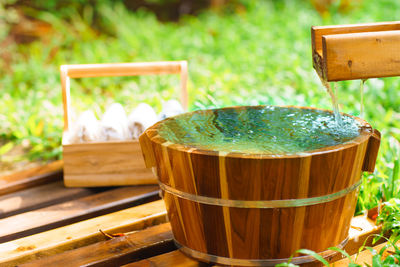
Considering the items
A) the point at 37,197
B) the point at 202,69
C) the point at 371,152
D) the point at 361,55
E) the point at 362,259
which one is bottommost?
the point at 362,259

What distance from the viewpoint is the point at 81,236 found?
1.96m

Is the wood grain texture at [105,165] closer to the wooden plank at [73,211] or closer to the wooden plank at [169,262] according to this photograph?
the wooden plank at [73,211]

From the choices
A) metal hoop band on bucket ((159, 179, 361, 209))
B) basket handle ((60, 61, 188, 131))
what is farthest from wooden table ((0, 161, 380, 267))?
basket handle ((60, 61, 188, 131))

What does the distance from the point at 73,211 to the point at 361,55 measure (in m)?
1.45

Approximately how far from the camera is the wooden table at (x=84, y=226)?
1817 millimetres

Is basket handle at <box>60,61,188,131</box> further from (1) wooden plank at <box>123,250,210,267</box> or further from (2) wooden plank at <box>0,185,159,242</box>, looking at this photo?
(1) wooden plank at <box>123,250,210,267</box>

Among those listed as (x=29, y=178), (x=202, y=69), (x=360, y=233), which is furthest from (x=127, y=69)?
(x=202, y=69)

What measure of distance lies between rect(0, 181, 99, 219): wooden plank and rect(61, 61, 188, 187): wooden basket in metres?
0.05

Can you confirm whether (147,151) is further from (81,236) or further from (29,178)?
(29,178)

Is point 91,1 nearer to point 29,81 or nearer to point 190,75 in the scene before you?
point 29,81

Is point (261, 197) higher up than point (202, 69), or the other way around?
point (202, 69)

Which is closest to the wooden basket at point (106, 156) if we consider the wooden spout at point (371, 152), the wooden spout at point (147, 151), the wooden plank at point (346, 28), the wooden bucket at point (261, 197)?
the wooden spout at point (147, 151)

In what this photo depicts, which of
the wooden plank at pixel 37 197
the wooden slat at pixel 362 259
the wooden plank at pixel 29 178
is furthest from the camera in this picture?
the wooden plank at pixel 29 178

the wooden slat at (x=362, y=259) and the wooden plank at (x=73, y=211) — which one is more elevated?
the wooden plank at (x=73, y=211)
